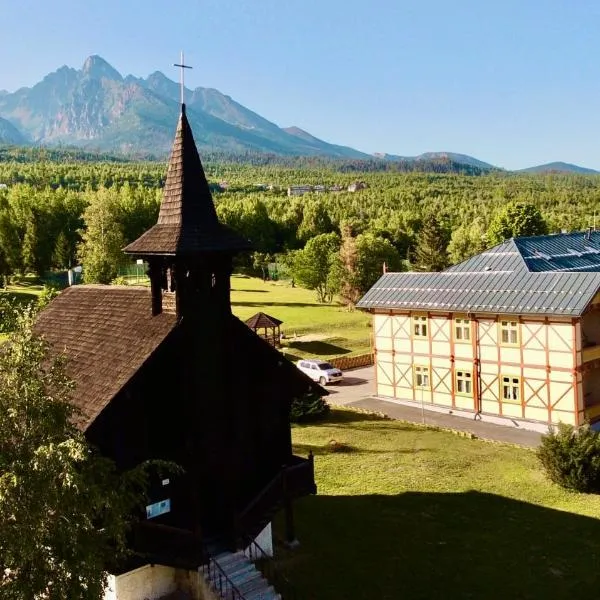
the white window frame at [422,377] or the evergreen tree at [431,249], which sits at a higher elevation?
the evergreen tree at [431,249]

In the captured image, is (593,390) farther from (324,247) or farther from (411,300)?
(324,247)

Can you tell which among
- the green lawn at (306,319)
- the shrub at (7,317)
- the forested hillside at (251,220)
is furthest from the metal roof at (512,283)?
the forested hillside at (251,220)

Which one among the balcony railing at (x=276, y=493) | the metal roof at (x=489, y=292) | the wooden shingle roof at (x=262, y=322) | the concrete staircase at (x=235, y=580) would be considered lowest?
the concrete staircase at (x=235, y=580)

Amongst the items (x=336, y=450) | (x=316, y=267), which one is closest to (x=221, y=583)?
(x=336, y=450)

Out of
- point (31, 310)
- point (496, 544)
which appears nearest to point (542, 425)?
point (496, 544)

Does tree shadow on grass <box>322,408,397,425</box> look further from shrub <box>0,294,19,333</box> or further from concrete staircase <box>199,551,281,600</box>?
shrub <box>0,294,19,333</box>

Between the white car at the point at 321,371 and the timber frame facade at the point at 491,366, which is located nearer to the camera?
the timber frame facade at the point at 491,366

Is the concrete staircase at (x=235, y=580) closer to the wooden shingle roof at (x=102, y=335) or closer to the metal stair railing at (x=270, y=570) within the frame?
the metal stair railing at (x=270, y=570)
